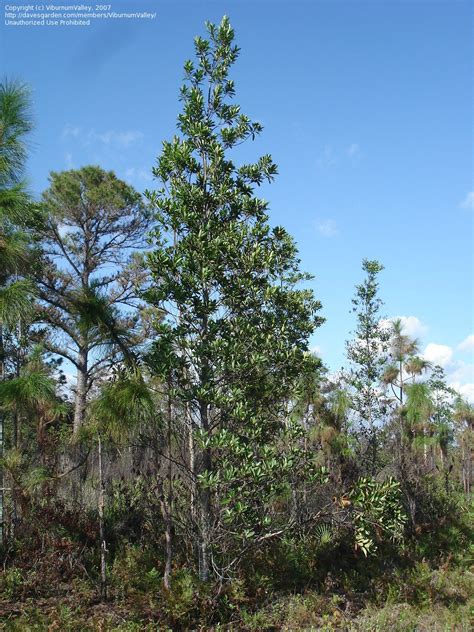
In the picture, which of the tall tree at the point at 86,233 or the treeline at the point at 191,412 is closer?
the treeline at the point at 191,412

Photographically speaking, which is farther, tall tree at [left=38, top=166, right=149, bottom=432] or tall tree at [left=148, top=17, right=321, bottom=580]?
tall tree at [left=38, top=166, right=149, bottom=432]

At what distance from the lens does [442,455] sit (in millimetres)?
16281

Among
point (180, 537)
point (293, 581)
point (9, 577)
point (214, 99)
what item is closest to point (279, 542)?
point (293, 581)

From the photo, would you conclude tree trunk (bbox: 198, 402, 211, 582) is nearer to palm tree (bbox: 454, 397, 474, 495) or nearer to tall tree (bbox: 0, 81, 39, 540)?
tall tree (bbox: 0, 81, 39, 540)

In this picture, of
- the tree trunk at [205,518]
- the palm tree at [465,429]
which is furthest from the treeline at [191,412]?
the palm tree at [465,429]

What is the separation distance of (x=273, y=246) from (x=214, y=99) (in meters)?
1.84

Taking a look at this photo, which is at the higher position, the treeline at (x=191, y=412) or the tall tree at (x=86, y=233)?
the tall tree at (x=86, y=233)

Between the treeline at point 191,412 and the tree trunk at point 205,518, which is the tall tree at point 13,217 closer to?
the treeline at point 191,412

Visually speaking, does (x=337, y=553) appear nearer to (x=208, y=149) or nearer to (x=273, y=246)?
(x=273, y=246)

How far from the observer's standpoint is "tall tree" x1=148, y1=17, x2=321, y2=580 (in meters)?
5.82

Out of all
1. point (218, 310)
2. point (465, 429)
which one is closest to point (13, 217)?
point (218, 310)

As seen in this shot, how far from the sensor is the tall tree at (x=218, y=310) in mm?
5820

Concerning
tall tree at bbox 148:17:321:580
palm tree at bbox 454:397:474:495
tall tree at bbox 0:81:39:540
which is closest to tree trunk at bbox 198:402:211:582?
tall tree at bbox 148:17:321:580

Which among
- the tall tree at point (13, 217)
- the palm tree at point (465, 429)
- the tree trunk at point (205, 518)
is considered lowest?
the tree trunk at point (205, 518)
